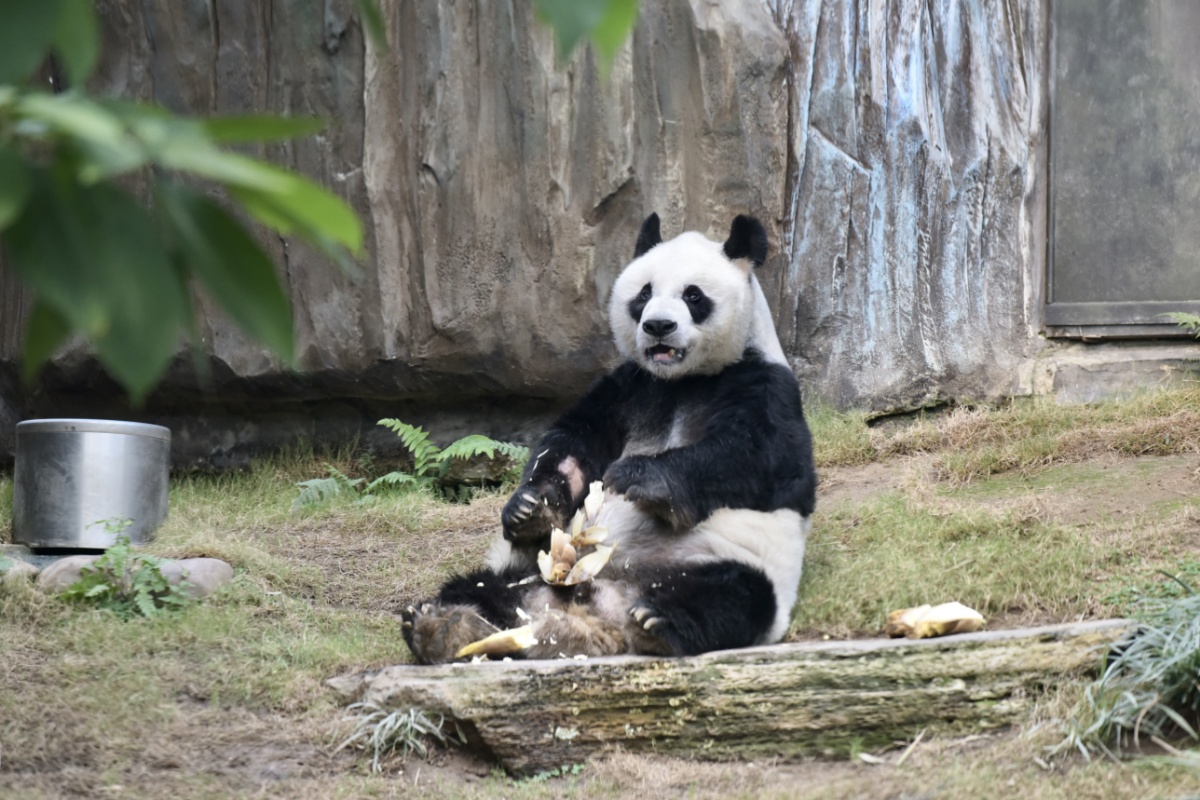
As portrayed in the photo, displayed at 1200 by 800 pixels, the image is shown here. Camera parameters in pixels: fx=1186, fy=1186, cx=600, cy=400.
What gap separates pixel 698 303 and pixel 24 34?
394 cm

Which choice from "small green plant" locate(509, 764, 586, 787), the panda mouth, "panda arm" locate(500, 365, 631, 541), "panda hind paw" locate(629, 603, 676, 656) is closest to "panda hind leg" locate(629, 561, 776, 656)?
"panda hind paw" locate(629, 603, 676, 656)

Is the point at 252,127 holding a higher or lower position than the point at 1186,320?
higher

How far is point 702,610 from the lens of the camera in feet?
13.3

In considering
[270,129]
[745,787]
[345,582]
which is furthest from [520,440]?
[270,129]

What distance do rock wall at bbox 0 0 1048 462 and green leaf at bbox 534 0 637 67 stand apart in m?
6.56

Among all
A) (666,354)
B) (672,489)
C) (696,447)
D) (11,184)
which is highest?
(11,184)

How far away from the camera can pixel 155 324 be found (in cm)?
89

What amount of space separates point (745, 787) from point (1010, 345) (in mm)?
4961

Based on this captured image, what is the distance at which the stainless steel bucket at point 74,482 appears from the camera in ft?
20.3

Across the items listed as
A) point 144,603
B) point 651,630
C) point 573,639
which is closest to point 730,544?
point 651,630

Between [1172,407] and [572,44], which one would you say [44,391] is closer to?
[1172,407]

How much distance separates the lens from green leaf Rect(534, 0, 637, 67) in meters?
0.93

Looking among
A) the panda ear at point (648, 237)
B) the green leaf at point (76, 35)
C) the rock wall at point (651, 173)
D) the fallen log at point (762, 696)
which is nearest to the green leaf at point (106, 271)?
the green leaf at point (76, 35)

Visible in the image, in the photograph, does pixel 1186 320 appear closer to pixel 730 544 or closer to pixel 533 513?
pixel 730 544
